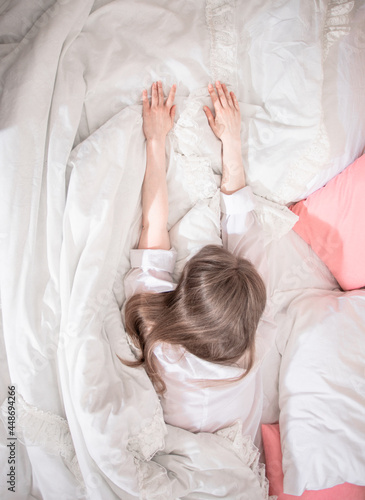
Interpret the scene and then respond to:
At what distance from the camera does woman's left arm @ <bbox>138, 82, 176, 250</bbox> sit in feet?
3.49

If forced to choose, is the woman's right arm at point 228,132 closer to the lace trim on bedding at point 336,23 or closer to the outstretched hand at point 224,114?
the outstretched hand at point 224,114

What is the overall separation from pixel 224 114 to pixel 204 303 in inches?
23.1

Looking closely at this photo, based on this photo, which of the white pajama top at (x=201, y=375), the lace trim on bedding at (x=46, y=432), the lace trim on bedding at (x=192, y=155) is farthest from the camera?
the lace trim on bedding at (x=192, y=155)

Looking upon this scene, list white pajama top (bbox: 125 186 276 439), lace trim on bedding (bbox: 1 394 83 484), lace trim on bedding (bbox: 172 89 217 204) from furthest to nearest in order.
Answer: lace trim on bedding (bbox: 172 89 217 204), white pajama top (bbox: 125 186 276 439), lace trim on bedding (bbox: 1 394 83 484)

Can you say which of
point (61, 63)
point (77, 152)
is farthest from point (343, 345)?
point (61, 63)

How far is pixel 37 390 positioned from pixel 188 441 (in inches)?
16.7

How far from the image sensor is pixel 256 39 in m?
1.11

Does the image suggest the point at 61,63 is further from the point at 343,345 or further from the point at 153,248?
the point at 343,345

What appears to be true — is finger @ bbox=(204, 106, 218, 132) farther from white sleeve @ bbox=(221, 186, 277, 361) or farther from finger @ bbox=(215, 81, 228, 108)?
white sleeve @ bbox=(221, 186, 277, 361)

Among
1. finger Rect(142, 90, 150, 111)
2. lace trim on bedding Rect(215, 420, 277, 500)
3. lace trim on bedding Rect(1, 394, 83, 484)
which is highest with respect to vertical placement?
finger Rect(142, 90, 150, 111)

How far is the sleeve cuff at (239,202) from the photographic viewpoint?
1.13 metres

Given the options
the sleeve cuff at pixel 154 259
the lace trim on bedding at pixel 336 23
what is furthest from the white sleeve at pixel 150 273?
the lace trim on bedding at pixel 336 23

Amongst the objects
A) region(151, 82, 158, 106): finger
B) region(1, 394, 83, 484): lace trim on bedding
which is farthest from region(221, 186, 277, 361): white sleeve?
region(1, 394, 83, 484): lace trim on bedding

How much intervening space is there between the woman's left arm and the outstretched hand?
0.42 ft
